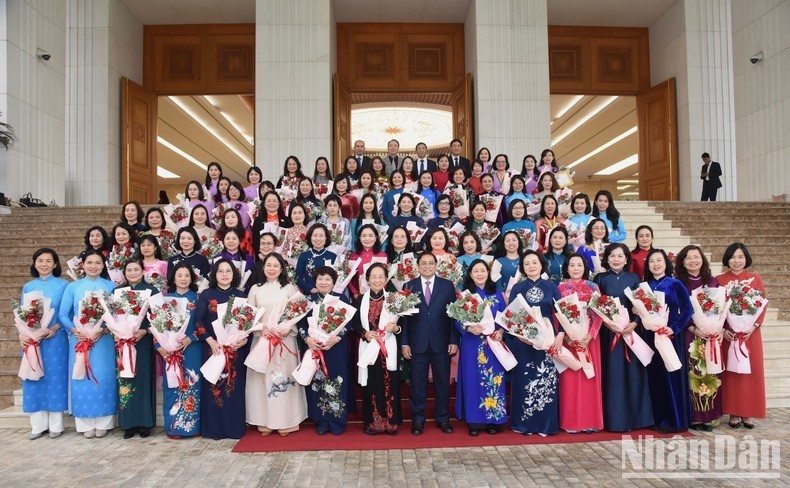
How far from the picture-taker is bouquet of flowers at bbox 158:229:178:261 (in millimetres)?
6324

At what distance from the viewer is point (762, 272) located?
8188 mm

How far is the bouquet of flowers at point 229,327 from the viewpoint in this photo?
502 cm

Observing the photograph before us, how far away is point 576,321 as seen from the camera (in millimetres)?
5008

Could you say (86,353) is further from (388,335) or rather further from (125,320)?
(388,335)

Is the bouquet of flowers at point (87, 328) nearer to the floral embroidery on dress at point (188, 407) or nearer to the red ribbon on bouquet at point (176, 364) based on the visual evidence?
the red ribbon on bouquet at point (176, 364)

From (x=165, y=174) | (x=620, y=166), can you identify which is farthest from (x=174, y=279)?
(x=620, y=166)

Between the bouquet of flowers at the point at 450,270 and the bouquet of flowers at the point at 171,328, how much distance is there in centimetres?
234

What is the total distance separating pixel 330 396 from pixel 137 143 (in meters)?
11.3

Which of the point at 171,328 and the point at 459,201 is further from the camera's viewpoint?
the point at 459,201

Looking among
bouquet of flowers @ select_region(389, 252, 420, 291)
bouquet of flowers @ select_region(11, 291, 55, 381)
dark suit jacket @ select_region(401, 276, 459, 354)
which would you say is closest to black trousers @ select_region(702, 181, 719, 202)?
bouquet of flowers @ select_region(389, 252, 420, 291)

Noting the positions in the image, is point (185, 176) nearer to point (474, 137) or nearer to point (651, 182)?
point (474, 137)

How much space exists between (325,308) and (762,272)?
21.5 feet

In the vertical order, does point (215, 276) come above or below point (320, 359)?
above

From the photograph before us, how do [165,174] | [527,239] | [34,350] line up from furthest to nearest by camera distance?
1. [165,174]
2. [527,239]
3. [34,350]
